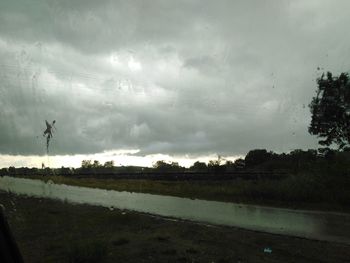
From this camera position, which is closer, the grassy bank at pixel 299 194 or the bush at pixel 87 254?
the bush at pixel 87 254

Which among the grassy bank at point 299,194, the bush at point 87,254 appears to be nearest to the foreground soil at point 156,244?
the bush at point 87,254

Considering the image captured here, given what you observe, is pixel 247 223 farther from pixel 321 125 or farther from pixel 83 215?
pixel 321 125

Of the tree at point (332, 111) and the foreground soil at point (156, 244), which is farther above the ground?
the tree at point (332, 111)

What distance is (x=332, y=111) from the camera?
4088 centimetres

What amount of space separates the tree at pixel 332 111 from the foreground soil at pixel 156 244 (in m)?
26.1

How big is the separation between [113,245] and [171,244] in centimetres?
182

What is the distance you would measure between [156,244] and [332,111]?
3085 centimetres

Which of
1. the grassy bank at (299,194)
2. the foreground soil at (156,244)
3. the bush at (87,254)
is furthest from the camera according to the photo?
the grassy bank at (299,194)

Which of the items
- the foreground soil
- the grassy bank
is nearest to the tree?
the grassy bank

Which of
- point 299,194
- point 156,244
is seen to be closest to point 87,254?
point 156,244

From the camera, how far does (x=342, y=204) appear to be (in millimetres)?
32844

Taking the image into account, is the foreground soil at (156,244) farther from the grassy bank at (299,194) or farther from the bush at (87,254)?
→ the grassy bank at (299,194)

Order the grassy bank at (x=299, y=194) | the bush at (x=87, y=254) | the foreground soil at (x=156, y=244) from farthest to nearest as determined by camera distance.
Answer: the grassy bank at (x=299, y=194), the foreground soil at (x=156, y=244), the bush at (x=87, y=254)

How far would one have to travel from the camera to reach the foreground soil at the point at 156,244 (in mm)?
12461
